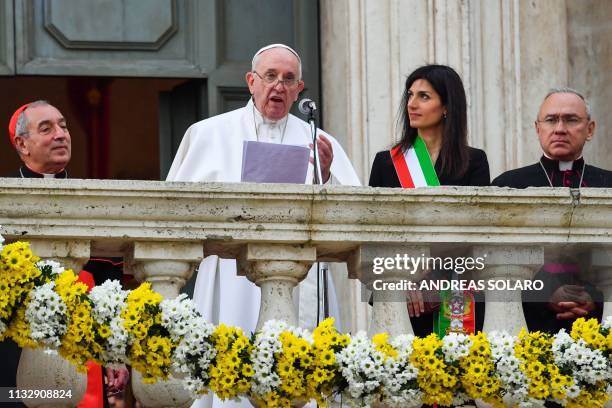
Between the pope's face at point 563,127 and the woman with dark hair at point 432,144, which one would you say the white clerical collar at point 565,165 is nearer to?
the pope's face at point 563,127

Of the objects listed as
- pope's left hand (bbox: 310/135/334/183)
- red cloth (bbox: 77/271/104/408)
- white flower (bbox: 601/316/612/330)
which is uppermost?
pope's left hand (bbox: 310/135/334/183)

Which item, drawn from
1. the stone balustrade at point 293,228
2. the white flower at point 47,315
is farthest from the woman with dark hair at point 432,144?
the white flower at point 47,315

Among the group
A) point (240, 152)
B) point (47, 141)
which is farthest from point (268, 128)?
point (47, 141)

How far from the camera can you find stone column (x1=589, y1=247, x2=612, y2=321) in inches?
285

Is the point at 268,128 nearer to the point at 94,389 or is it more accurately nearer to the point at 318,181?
the point at 318,181

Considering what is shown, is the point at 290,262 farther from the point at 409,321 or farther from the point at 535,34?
the point at 535,34

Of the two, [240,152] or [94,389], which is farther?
[240,152]

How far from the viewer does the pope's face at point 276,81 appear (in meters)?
8.52

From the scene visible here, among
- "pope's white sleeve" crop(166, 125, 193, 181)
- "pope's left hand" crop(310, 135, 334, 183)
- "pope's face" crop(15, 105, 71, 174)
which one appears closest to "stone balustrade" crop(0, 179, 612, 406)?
"pope's left hand" crop(310, 135, 334, 183)

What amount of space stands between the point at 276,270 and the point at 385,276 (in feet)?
1.23

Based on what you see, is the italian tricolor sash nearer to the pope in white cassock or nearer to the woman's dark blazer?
the woman's dark blazer

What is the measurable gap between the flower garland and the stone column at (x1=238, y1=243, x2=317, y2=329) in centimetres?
19

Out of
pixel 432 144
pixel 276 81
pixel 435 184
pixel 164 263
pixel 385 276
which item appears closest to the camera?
pixel 164 263

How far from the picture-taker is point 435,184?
804cm
